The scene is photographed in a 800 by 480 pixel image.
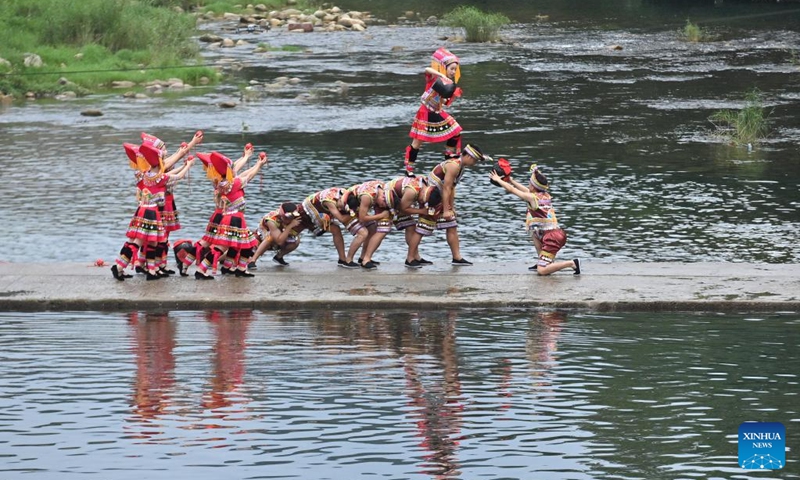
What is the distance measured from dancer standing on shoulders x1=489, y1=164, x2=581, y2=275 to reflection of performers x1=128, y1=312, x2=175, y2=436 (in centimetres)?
399

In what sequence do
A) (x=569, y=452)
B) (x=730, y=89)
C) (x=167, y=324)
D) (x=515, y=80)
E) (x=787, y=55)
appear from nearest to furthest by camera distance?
(x=569, y=452) < (x=167, y=324) < (x=730, y=89) < (x=515, y=80) < (x=787, y=55)

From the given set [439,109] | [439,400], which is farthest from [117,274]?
[439,400]

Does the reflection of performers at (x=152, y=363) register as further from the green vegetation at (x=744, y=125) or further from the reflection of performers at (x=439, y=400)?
the green vegetation at (x=744, y=125)

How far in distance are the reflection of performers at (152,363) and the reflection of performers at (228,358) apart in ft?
1.17

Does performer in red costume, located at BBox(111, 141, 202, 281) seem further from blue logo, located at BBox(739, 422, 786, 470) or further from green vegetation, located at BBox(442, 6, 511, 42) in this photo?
green vegetation, located at BBox(442, 6, 511, 42)

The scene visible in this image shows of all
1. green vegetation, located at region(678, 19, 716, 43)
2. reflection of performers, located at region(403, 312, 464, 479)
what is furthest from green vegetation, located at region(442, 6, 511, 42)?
reflection of performers, located at region(403, 312, 464, 479)

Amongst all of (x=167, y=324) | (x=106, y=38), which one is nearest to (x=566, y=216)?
(x=167, y=324)

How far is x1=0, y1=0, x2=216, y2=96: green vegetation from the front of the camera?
34438mm

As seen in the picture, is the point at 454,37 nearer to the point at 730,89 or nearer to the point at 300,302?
the point at 730,89

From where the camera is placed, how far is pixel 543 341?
12.9 m

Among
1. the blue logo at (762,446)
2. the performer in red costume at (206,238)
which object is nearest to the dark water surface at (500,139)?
the performer in red costume at (206,238)

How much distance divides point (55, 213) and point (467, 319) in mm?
8235

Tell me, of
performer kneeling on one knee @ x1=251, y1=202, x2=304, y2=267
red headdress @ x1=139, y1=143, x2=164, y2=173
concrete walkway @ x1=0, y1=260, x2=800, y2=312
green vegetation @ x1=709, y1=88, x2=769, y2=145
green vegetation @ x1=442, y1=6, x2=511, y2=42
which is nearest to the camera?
concrete walkway @ x1=0, y1=260, x2=800, y2=312

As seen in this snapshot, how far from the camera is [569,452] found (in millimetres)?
9875
